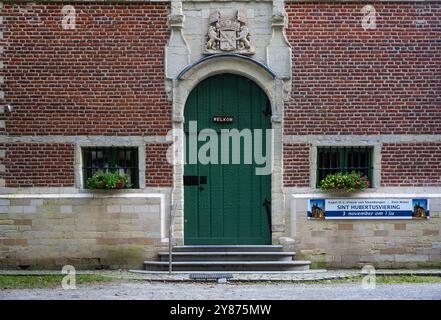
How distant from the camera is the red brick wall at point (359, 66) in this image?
14.6 meters

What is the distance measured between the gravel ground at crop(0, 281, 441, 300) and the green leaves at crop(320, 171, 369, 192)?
215cm

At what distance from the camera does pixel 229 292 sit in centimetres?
1180

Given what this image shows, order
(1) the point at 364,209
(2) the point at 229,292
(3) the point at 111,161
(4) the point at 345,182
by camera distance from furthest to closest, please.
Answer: (3) the point at 111,161 < (1) the point at 364,209 < (4) the point at 345,182 < (2) the point at 229,292

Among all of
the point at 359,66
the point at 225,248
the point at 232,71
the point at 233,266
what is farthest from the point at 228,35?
the point at 233,266

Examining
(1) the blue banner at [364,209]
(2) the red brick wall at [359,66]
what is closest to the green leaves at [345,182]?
(1) the blue banner at [364,209]

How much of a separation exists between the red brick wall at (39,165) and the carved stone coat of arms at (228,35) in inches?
120

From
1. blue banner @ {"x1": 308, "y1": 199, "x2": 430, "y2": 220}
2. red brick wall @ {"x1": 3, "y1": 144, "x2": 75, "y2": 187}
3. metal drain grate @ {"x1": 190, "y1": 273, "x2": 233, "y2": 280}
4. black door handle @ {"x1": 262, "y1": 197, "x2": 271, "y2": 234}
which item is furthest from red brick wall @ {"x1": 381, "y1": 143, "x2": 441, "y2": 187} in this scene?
red brick wall @ {"x1": 3, "y1": 144, "x2": 75, "y2": 187}

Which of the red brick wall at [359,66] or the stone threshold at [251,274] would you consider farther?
the red brick wall at [359,66]

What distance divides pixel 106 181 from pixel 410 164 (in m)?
5.30

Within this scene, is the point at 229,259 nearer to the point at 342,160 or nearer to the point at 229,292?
the point at 229,292

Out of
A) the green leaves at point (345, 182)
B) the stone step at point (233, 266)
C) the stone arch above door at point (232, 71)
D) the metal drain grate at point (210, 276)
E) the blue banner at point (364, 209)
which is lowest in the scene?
the metal drain grate at point (210, 276)

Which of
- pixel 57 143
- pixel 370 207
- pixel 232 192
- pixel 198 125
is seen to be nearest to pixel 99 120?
pixel 57 143

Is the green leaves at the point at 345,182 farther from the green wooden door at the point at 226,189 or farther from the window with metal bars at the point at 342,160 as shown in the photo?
the green wooden door at the point at 226,189

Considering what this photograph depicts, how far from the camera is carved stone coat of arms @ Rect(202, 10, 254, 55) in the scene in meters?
14.5
